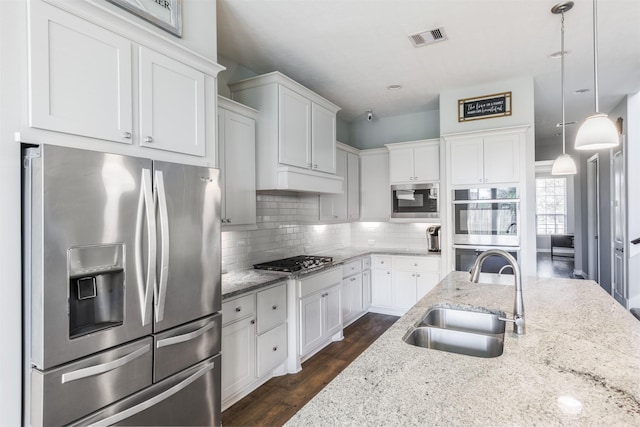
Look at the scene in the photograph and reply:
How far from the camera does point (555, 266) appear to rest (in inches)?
340

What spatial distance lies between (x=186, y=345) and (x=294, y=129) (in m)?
2.20

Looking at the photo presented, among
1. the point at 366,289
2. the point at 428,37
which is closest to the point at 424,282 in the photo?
the point at 366,289

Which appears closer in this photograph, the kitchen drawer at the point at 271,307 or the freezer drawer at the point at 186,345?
the freezer drawer at the point at 186,345

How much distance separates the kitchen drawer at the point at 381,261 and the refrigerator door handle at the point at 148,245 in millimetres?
3512

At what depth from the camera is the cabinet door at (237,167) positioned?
280 centimetres

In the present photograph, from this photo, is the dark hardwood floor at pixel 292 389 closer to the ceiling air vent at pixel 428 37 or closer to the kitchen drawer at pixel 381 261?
the kitchen drawer at pixel 381 261

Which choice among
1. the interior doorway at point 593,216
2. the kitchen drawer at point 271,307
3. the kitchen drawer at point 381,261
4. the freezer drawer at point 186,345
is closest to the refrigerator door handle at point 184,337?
the freezer drawer at point 186,345

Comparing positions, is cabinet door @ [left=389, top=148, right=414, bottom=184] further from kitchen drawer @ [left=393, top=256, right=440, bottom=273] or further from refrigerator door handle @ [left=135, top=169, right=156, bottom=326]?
refrigerator door handle @ [left=135, top=169, right=156, bottom=326]

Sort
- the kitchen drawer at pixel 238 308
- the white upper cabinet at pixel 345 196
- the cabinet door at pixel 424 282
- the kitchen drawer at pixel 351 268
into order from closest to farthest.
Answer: the kitchen drawer at pixel 238 308
the kitchen drawer at pixel 351 268
the cabinet door at pixel 424 282
the white upper cabinet at pixel 345 196

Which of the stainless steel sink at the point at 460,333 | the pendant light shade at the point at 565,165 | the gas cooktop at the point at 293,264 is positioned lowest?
the stainless steel sink at the point at 460,333

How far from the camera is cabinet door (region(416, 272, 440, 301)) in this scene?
444cm

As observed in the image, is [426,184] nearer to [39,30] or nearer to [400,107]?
[400,107]

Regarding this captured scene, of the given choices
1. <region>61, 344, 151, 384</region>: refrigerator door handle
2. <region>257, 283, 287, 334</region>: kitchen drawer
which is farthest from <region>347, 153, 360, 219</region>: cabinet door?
<region>61, 344, 151, 384</region>: refrigerator door handle

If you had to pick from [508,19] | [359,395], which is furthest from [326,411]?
[508,19]
